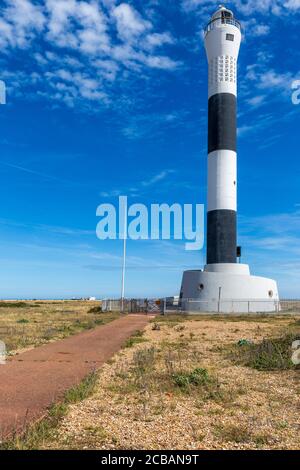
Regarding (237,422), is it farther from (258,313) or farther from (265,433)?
(258,313)

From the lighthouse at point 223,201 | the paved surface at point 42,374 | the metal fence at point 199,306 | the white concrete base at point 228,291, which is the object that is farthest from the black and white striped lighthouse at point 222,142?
the paved surface at point 42,374

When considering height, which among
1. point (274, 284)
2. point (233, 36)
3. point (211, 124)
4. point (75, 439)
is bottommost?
point (75, 439)

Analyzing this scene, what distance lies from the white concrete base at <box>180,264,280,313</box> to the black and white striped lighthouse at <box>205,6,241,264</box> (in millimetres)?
1322

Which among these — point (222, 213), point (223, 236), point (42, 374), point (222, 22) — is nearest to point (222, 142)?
point (222, 213)

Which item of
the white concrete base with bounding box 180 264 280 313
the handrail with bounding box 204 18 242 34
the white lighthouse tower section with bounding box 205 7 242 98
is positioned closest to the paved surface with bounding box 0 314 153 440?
the white concrete base with bounding box 180 264 280 313

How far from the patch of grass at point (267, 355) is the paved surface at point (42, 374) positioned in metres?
5.01

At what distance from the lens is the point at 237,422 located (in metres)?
8.20

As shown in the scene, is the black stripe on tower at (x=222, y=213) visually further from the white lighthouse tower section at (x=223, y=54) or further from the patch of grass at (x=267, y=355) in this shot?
the patch of grass at (x=267, y=355)

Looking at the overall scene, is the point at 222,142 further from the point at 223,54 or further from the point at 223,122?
the point at 223,54

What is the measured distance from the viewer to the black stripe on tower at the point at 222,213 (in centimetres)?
4372

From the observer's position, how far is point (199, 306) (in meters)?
44.3

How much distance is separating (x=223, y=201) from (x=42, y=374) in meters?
33.7

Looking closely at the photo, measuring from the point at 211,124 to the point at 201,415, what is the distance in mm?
39694
